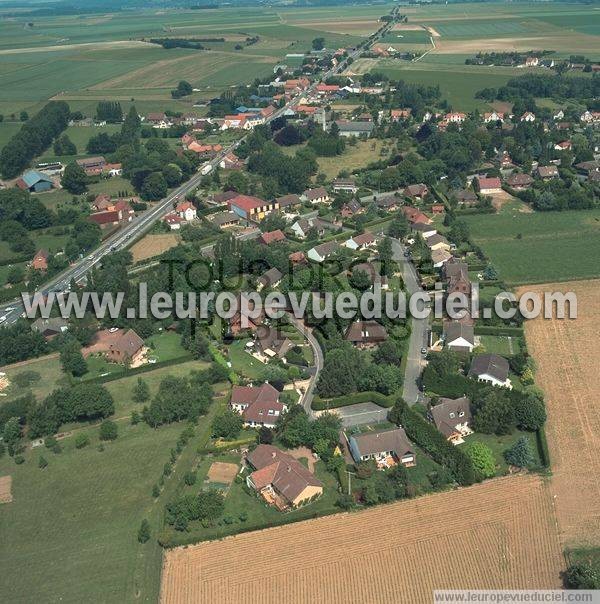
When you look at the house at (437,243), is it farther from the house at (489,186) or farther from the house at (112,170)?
the house at (112,170)

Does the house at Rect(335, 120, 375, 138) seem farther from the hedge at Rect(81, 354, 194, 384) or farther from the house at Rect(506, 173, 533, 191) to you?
the hedge at Rect(81, 354, 194, 384)

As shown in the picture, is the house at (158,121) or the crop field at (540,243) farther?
the house at (158,121)

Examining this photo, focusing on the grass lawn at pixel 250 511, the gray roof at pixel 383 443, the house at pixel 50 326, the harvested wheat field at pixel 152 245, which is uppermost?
the gray roof at pixel 383 443

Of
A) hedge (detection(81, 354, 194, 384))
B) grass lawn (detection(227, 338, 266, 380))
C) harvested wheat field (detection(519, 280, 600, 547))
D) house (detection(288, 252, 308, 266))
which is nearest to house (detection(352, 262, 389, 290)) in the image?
house (detection(288, 252, 308, 266))

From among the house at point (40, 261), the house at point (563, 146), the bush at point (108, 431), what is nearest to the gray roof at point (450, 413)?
the bush at point (108, 431)

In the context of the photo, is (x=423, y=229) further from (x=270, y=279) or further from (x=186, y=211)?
(x=186, y=211)
